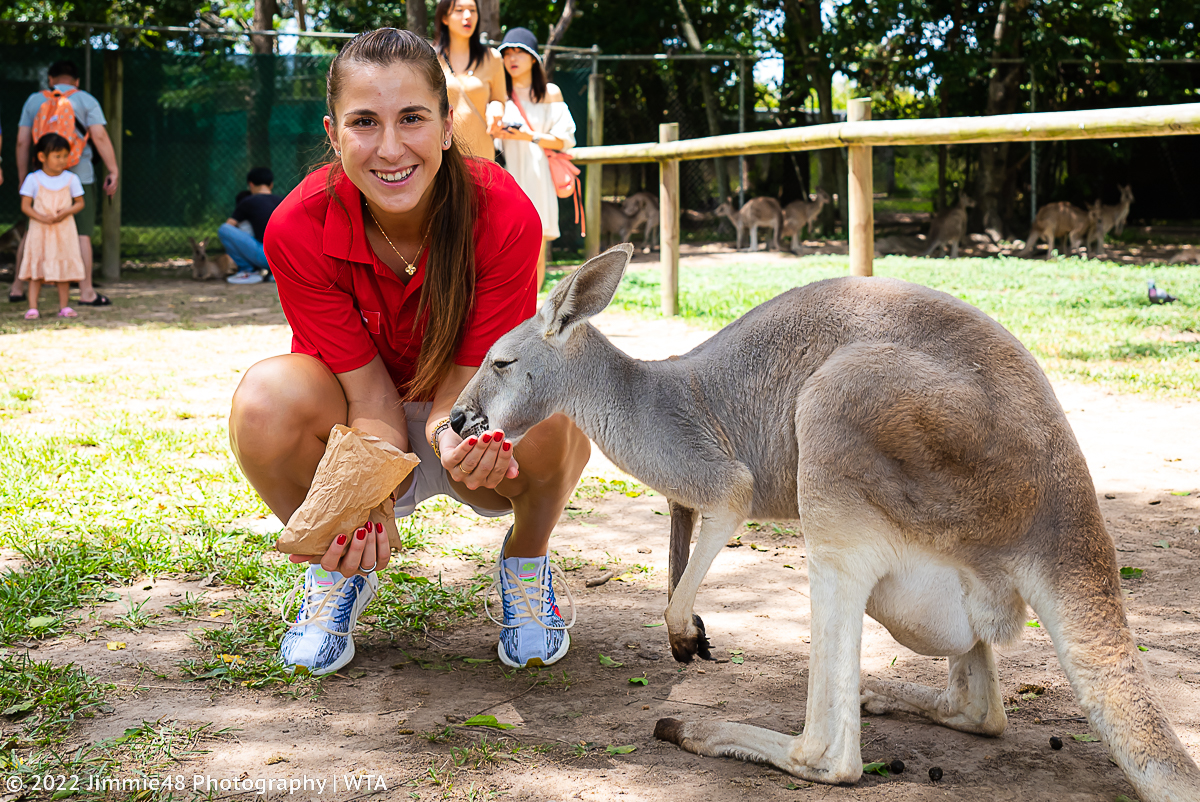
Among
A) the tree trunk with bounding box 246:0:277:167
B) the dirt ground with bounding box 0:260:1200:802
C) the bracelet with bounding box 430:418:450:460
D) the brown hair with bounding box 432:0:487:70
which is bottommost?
the dirt ground with bounding box 0:260:1200:802

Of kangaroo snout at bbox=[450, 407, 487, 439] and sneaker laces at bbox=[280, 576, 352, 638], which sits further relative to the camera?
sneaker laces at bbox=[280, 576, 352, 638]

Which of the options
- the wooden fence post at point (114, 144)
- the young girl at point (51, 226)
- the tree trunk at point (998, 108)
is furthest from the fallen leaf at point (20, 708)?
the tree trunk at point (998, 108)

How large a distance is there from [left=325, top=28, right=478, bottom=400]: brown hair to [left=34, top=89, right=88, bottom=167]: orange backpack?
20.5 ft

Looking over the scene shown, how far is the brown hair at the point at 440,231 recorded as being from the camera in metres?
2.11

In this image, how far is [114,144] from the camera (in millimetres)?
9148

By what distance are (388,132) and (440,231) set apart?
9.4 inches

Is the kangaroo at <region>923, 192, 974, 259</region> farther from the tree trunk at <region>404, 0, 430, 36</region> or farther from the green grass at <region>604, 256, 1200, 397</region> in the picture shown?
the tree trunk at <region>404, 0, 430, 36</region>

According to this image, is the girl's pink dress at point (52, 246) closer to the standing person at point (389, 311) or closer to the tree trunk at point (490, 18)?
the tree trunk at point (490, 18)

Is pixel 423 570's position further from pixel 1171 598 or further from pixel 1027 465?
pixel 1171 598

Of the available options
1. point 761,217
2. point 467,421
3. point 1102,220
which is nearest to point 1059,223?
point 1102,220

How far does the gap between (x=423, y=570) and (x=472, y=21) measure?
3.24 meters

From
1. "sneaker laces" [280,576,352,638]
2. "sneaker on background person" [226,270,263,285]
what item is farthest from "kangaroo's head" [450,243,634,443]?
"sneaker on background person" [226,270,263,285]

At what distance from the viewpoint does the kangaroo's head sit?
2014 mm

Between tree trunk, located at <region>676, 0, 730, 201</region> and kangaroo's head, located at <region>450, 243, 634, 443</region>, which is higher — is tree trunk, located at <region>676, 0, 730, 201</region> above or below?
above
